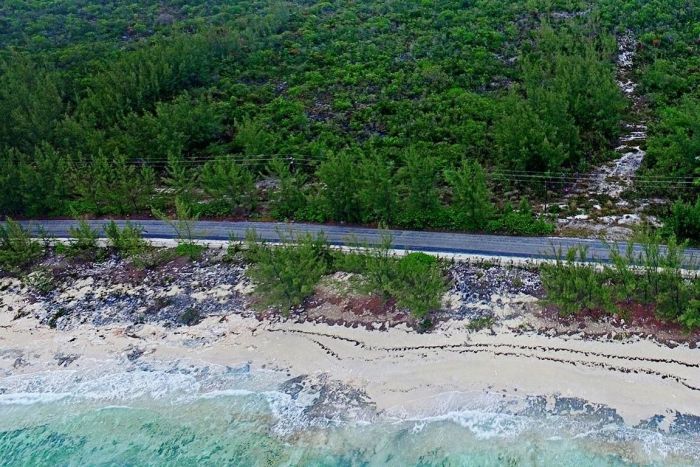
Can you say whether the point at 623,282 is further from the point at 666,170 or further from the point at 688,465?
the point at 666,170

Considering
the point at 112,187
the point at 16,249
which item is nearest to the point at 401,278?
the point at 112,187

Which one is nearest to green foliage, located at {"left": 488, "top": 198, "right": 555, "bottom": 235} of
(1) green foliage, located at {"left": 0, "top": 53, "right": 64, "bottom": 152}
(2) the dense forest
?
(2) the dense forest

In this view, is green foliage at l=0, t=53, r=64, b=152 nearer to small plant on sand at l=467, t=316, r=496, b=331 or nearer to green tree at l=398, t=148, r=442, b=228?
green tree at l=398, t=148, r=442, b=228

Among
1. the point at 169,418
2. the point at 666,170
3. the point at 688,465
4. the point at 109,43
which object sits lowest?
the point at 169,418

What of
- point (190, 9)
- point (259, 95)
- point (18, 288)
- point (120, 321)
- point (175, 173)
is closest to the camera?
point (120, 321)

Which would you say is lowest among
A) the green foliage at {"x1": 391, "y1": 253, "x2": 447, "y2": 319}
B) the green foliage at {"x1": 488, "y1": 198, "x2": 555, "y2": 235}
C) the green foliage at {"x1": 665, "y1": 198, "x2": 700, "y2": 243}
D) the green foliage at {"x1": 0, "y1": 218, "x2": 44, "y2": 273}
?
the green foliage at {"x1": 0, "y1": 218, "x2": 44, "y2": 273}

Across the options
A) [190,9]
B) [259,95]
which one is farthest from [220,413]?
[190,9]

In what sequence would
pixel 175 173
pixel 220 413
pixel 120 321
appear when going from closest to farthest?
pixel 220 413, pixel 120 321, pixel 175 173
